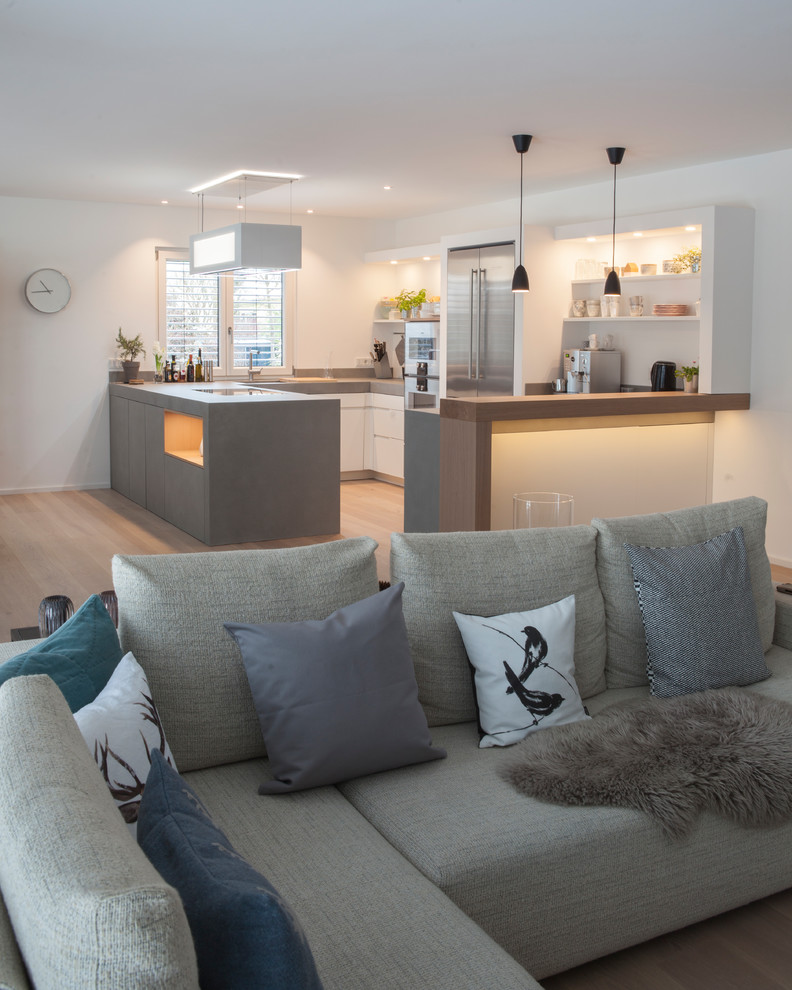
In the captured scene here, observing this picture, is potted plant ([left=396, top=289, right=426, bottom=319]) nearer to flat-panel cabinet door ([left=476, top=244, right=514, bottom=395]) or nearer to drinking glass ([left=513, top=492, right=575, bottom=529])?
flat-panel cabinet door ([left=476, top=244, right=514, bottom=395])

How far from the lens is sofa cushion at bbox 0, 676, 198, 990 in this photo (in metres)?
0.82

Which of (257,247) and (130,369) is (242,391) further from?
(130,369)

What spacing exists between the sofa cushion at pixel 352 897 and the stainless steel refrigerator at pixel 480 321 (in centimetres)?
534

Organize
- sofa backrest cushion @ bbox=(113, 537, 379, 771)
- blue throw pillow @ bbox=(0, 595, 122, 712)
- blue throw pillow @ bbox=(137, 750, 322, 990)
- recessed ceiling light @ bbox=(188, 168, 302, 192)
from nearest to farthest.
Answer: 1. blue throw pillow @ bbox=(137, 750, 322, 990)
2. blue throw pillow @ bbox=(0, 595, 122, 712)
3. sofa backrest cushion @ bbox=(113, 537, 379, 771)
4. recessed ceiling light @ bbox=(188, 168, 302, 192)

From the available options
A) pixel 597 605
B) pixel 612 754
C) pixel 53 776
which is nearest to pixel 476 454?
pixel 597 605

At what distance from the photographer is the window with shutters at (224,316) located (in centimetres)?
873

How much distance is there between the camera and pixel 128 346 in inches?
333

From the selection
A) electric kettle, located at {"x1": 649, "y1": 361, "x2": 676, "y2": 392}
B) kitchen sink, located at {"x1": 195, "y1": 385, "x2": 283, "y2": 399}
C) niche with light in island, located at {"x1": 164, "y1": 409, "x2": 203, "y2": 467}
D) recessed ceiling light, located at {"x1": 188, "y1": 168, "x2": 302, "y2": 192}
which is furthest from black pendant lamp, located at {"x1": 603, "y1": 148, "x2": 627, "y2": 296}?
niche with light in island, located at {"x1": 164, "y1": 409, "x2": 203, "y2": 467}

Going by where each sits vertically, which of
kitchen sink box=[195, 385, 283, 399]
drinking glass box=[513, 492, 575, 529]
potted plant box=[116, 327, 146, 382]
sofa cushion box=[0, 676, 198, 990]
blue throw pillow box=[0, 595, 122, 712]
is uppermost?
potted plant box=[116, 327, 146, 382]

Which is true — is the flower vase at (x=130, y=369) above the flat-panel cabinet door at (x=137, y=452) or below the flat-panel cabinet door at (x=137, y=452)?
above

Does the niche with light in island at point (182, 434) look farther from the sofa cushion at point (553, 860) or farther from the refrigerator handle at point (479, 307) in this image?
the sofa cushion at point (553, 860)

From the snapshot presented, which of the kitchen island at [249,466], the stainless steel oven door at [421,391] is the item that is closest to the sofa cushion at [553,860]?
the kitchen island at [249,466]

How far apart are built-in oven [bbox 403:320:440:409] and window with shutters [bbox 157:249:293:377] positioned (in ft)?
4.47

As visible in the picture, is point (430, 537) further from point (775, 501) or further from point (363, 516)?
point (363, 516)
